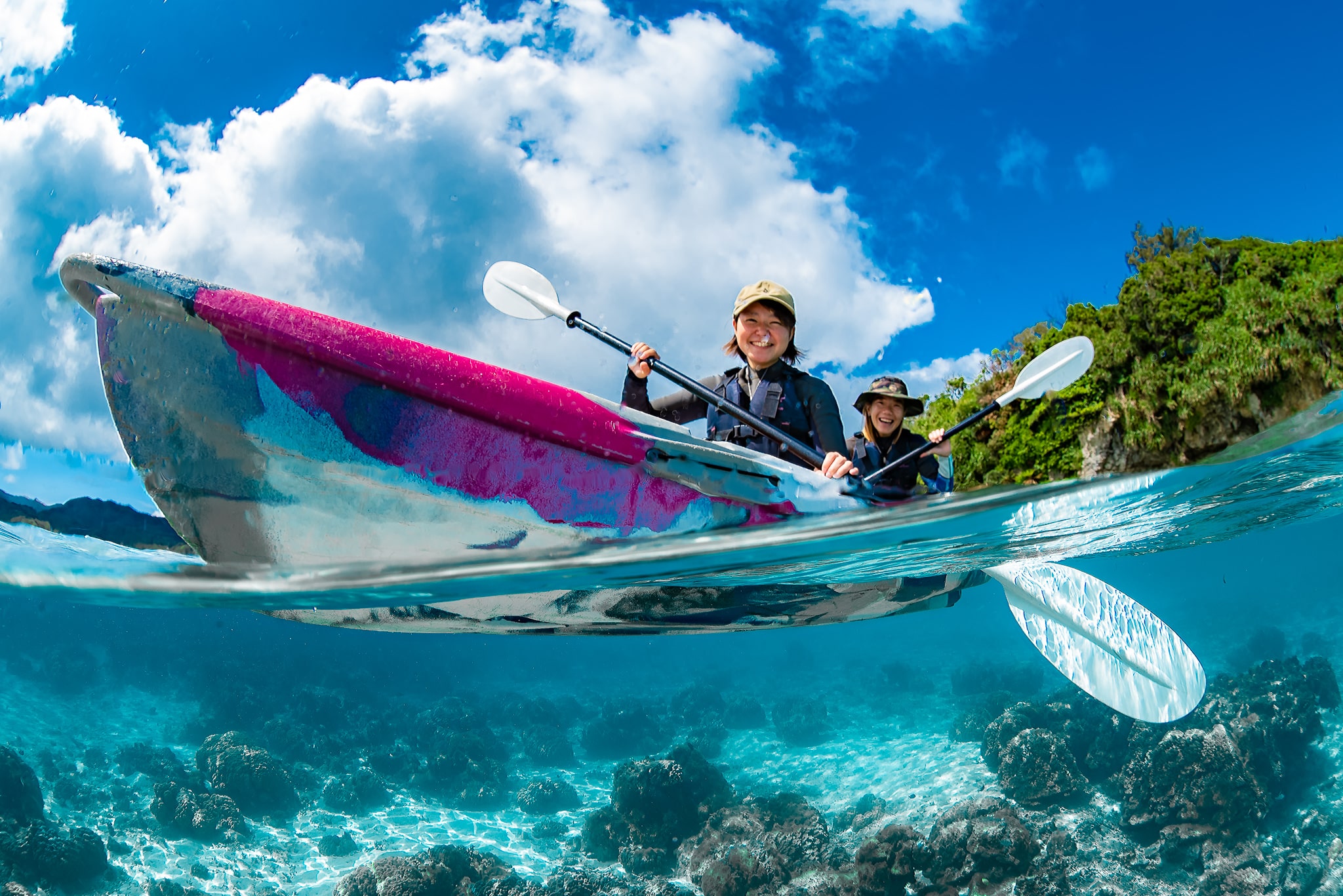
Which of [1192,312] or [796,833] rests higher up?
[1192,312]

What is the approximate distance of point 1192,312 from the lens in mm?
6238

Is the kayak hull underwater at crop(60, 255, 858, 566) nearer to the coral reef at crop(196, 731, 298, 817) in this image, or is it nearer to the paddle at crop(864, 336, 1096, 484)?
the paddle at crop(864, 336, 1096, 484)

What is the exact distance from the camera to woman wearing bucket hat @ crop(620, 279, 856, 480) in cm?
375

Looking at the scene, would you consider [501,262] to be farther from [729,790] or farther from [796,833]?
[729,790]

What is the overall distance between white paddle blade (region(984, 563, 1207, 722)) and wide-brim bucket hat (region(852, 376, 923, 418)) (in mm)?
3191

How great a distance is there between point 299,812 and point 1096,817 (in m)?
21.1

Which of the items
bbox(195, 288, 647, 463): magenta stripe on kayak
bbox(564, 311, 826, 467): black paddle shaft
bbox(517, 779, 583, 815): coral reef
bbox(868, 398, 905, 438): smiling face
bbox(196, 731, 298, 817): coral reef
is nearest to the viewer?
bbox(195, 288, 647, 463): magenta stripe on kayak

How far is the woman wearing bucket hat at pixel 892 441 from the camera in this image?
4.33m

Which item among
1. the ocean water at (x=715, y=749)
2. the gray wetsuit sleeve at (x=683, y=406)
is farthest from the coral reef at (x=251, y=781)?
the gray wetsuit sleeve at (x=683, y=406)

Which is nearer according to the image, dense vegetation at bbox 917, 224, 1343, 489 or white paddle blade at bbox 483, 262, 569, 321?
white paddle blade at bbox 483, 262, 569, 321

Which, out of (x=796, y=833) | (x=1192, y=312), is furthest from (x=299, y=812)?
(x=1192, y=312)

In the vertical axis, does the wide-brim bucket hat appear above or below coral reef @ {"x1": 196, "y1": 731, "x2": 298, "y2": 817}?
above

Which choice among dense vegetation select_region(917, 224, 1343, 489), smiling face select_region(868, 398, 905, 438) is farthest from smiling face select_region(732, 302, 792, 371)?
dense vegetation select_region(917, 224, 1343, 489)

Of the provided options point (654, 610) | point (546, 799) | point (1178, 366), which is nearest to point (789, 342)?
point (654, 610)
